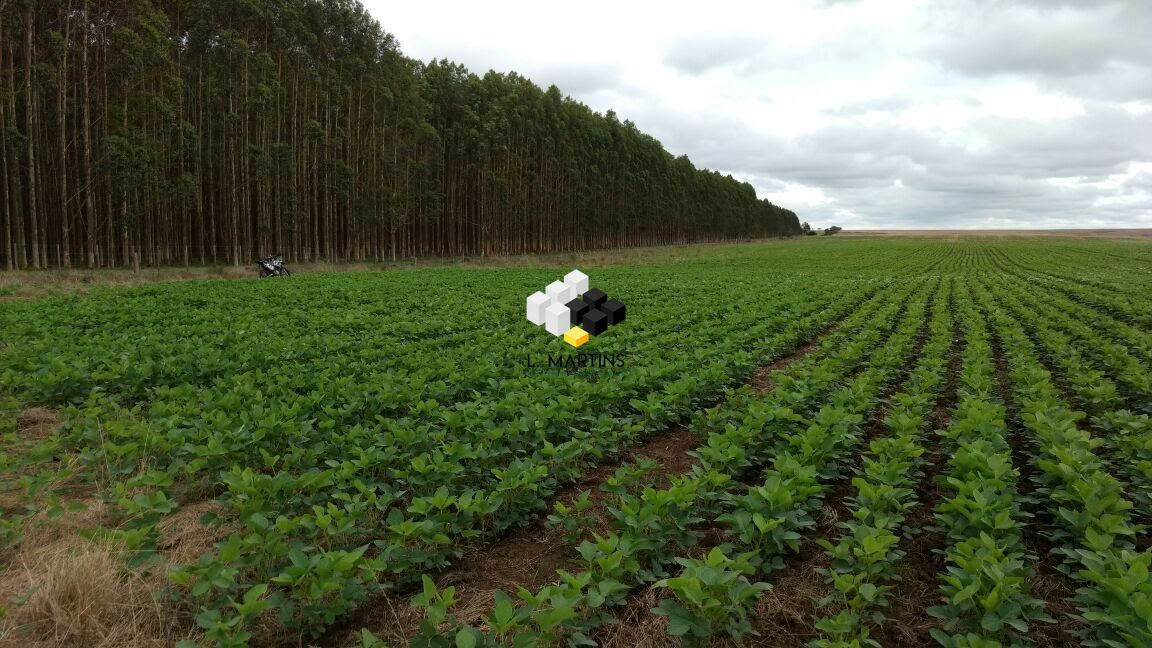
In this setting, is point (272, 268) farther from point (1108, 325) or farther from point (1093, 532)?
point (1108, 325)

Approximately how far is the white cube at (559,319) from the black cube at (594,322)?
436mm

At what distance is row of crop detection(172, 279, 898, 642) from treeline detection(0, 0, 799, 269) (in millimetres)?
23026

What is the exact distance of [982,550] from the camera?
2893 mm

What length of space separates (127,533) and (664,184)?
75.2 m

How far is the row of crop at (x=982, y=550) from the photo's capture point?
2.51 meters

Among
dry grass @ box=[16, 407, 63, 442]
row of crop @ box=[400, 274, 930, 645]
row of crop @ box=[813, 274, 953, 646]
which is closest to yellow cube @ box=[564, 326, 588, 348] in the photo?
row of crop @ box=[400, 274, 930, 645]

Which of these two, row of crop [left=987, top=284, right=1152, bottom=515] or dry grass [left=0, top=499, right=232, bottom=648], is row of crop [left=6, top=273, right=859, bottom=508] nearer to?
dry grass [left=0, top=499, right=232, bottom=648]

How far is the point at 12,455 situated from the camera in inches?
192

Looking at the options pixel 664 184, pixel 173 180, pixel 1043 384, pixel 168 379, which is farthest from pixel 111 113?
pixel 664 184

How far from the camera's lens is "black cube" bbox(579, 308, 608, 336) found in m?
10.4

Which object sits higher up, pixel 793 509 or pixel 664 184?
pixel 664 184

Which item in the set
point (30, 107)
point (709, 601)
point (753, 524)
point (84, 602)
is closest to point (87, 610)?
point (84, 602)

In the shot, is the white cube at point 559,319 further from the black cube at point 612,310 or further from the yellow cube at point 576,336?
the black cube at point 612,310

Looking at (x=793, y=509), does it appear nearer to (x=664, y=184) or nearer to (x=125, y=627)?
(x=125, y=627)
